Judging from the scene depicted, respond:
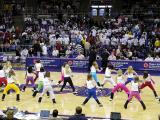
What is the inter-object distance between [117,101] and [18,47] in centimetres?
1398

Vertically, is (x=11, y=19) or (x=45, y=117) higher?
(x=11, y=19)

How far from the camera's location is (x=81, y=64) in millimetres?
30438

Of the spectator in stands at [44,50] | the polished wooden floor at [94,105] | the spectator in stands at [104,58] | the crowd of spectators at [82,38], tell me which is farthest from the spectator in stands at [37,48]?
the polished wooden floor at [94,105]

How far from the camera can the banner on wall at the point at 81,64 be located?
2950cm

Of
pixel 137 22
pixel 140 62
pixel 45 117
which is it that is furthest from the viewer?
pixel 137 22

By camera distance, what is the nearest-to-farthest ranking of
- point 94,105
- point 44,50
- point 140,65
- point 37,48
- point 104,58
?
point 94,105 < point 104,58 < point 140,65 < point 37,48 < point 44,50

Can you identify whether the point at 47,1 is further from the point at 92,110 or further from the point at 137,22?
the point at 92,110

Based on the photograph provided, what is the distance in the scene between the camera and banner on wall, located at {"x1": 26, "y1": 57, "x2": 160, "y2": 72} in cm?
2950

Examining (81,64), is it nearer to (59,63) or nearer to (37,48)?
(59,63)

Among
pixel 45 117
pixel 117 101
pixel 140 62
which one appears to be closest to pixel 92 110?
pixel 117 101

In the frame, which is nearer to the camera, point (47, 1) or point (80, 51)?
point (80, 51)

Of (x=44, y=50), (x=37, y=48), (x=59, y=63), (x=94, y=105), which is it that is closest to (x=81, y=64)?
(x=59, y=63)

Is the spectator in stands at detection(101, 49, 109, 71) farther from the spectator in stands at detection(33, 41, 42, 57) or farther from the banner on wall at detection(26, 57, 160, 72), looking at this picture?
the spectator in stands at detection(33, 41, 42, 57)

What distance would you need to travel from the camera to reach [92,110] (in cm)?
1919
